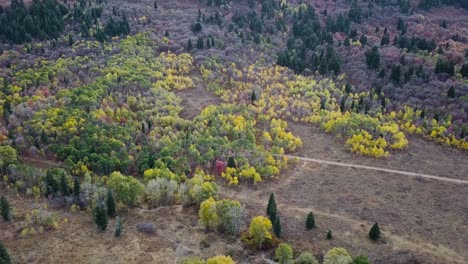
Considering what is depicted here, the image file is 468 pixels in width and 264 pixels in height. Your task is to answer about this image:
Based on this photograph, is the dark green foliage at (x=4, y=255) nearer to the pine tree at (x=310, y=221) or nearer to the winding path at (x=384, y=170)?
the pine tree at (x=310, y=221)

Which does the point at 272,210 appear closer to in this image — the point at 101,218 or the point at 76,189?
the point at 101,218

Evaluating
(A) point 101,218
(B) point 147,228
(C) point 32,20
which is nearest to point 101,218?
(A) point 101,218

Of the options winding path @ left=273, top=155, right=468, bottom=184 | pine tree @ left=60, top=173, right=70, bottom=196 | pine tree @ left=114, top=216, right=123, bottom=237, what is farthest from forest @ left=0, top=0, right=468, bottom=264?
pine tree @ left=60, top=173, right=70, bottom=196

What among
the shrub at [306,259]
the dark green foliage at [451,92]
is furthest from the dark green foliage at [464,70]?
the shrub at [306,259]

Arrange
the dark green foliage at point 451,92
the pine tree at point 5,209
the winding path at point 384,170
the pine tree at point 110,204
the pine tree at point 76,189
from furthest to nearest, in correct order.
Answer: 1. the dark green foliage at point 451,92
2. the winding path at point 384,170
3. the pine tree at point 76,189
4. the pine tree at point 110,204
5. the pine tree at point 5,209

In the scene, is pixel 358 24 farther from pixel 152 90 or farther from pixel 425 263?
pixel 425 263

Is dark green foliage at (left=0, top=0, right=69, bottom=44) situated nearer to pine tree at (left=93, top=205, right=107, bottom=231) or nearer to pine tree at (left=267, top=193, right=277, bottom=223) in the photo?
pine tree at (left=93, top=205, right=107, bottom=231)
